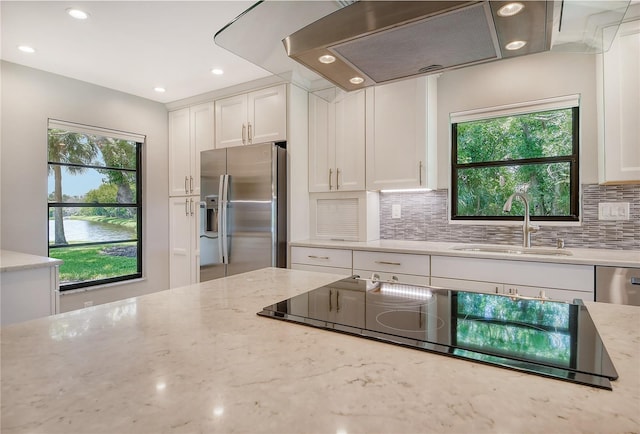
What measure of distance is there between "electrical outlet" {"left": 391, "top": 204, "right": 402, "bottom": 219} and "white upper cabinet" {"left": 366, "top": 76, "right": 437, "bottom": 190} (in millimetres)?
344

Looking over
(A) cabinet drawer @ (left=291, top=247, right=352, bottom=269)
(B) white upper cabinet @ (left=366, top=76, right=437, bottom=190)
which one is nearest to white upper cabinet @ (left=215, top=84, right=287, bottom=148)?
(B) white upper cabinet @ (left=366, top=76, right=437, bottom=190)

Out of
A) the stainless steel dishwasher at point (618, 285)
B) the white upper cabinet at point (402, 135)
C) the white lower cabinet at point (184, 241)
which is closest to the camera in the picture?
the stainless steel dishwasher at point (618, 285)

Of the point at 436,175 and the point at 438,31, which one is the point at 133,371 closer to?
the point at 438,31

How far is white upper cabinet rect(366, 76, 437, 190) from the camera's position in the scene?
2.72m

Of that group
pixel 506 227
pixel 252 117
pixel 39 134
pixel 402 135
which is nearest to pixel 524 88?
pixel 402 135

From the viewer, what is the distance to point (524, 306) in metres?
1.05

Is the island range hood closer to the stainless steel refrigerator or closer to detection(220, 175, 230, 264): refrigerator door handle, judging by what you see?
the stainless steel refrigerator

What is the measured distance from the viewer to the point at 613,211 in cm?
232

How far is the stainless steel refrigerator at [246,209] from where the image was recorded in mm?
2934

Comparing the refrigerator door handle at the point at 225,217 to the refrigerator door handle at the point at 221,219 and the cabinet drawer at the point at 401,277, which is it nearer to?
the refrigerator door handle at the point at 221,219

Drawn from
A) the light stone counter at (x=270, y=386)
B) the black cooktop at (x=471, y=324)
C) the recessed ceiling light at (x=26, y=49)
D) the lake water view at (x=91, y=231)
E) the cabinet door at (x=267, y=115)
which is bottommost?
the light stone counter at (x=270, y=386)

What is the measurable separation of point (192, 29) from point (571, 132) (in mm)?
2842

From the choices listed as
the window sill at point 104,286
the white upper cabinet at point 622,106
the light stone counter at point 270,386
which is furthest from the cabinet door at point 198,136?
the white upper cabinet at point 622,106

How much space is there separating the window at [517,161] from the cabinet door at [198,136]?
2.47 metres
